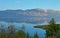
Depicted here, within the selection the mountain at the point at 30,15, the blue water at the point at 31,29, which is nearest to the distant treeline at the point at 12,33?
the blue water at the point at 31,29

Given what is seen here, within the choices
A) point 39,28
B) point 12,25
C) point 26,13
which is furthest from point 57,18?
point 12,25

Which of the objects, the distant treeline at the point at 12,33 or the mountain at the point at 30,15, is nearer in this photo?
the distant treeline at the point at 12,33

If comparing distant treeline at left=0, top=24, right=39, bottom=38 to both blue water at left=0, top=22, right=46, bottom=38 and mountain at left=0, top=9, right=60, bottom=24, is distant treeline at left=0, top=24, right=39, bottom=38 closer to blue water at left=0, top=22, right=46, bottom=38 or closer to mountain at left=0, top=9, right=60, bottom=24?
blue water at left=0, top=22, right=46, bottom=38

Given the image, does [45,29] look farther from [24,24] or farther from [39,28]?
[24,24]

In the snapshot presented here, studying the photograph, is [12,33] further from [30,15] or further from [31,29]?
[30,15]

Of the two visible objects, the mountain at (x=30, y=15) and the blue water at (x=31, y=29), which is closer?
the blue water at (x=31, y=29)

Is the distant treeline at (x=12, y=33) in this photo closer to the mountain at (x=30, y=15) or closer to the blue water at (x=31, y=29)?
the blue water at (x=31, y=29)

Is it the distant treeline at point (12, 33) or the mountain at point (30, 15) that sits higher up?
the mountain at point (30, 15)

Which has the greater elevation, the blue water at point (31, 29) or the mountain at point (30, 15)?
the mountain at point (30, 15)
